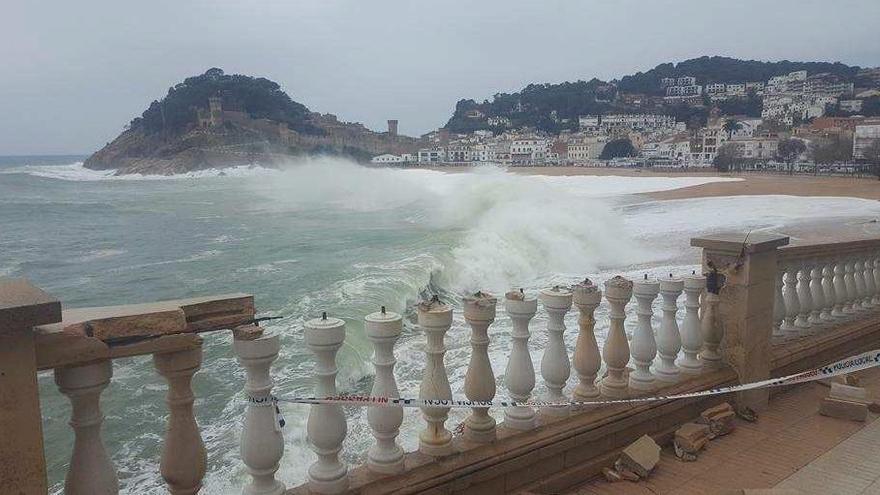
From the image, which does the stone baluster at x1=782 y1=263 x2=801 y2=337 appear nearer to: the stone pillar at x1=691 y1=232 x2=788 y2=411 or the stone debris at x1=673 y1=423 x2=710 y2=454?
the stone pillar at x1=691 y1=232 x2=788 y2=411

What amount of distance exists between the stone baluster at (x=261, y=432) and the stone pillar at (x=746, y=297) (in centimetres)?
323

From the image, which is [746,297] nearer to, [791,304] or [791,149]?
[791,304]

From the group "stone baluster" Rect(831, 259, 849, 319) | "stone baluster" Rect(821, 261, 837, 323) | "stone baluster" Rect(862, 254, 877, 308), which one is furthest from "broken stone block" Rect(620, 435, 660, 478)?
"stone baluster" Rect(862, 254, 877, 308)

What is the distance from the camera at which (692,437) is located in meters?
4.12

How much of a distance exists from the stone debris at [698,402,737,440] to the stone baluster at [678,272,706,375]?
0.89ft

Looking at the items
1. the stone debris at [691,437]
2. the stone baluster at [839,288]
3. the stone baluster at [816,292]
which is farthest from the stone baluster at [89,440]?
the stone baluster at [839,288]

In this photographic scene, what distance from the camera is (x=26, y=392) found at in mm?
1883

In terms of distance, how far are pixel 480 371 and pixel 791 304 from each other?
323 cm

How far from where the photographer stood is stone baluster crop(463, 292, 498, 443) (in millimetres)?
3293

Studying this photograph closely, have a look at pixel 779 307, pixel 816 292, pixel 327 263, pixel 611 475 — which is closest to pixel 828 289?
pixel 816 292

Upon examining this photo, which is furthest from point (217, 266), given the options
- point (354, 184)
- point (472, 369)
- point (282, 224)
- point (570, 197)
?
point (354, 184)

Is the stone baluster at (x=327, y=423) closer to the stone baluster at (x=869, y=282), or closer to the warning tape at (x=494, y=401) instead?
the warning tape at (x=494, y=401)

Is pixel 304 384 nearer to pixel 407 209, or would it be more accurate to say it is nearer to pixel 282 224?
pixel 282 224

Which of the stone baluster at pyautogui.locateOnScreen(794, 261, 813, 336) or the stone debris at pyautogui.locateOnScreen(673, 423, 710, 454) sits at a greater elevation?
the stone baluster at pyautogui.locateOnScreen(794, 261, 813, 336)
